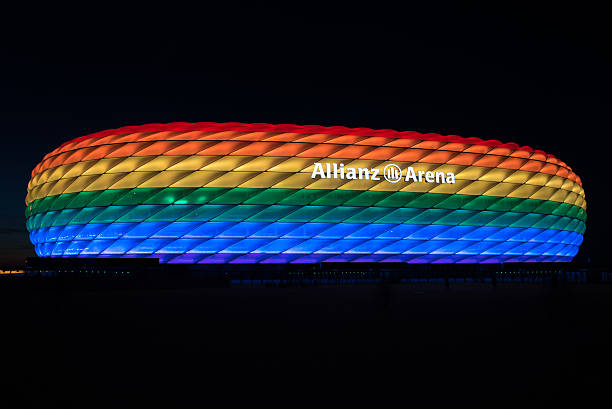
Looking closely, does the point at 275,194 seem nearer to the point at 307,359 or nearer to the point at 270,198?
the point at 270,198

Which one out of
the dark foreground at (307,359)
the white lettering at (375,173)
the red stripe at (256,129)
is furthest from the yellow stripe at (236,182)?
the dark foreground at (307,359)

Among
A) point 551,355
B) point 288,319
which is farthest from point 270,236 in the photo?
point 551,355

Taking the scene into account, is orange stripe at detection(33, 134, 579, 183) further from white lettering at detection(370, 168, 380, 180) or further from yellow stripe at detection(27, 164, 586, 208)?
yellow stripe at detection(27, 164, 586, 208)

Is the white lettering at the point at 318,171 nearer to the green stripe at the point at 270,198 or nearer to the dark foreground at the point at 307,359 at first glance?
the green stripe at the point at 270,198

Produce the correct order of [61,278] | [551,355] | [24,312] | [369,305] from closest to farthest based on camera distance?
[551,355], [24,312], [369,305], [61,278]

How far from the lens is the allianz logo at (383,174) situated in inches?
1405

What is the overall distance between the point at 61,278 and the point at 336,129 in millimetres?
21276

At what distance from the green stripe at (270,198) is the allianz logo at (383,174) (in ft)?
3.24

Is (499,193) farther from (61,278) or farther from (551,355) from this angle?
(551,355)

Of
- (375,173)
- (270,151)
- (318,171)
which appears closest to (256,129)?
(270,151)

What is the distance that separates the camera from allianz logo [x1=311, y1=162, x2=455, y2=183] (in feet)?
117

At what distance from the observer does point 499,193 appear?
1581 inches

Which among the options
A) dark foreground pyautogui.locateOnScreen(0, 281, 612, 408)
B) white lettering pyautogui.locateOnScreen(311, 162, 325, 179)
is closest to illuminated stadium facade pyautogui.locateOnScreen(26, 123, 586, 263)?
white lettering pyautogui.locateOnScreen(311, 162, 325, 179)

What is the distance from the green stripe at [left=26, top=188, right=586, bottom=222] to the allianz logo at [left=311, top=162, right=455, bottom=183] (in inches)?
38.9
